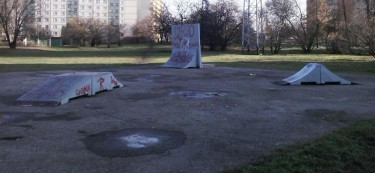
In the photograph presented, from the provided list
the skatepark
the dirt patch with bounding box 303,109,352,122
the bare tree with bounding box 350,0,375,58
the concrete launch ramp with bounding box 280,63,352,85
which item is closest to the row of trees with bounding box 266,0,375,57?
the bare tree with bounding box 350,0,375,58

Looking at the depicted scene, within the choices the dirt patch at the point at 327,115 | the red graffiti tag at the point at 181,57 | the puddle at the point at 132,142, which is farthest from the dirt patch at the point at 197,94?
the red graffiti tag at the point at 181,57

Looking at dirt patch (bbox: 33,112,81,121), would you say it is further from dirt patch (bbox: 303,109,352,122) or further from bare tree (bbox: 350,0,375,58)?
bare tree (bbox: 350,0,375,58)

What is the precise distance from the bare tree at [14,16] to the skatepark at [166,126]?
50415 mm

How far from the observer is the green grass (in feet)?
16.4

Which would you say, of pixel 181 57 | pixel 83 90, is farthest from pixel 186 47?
pixel 83 90

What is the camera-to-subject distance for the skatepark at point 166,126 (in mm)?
5371

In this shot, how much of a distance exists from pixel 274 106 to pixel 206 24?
47.0 m

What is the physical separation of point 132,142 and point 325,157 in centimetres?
275

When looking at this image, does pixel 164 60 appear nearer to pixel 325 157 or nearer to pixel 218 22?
pixel 218 22

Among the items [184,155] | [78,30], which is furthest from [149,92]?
[78,30]

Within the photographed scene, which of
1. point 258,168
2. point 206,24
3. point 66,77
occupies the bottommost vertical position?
→ point 258,168

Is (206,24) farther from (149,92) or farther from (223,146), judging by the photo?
(223,146)

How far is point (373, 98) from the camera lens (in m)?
11.3

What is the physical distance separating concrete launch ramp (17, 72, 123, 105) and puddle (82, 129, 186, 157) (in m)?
3.77
